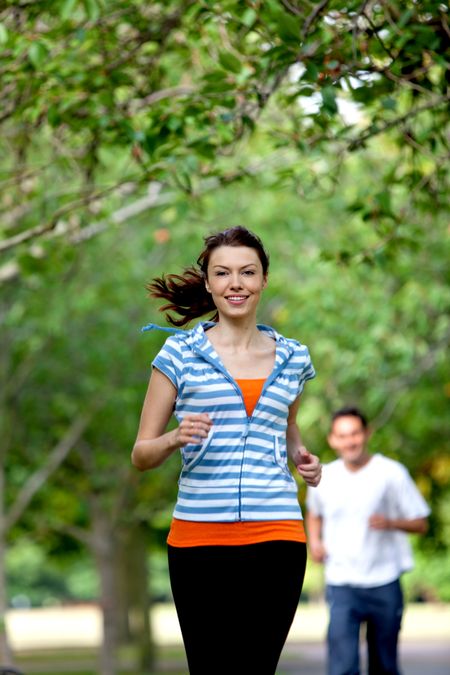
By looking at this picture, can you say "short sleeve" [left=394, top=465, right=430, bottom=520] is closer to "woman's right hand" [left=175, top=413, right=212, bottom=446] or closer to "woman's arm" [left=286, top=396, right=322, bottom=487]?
"woman's arm" [left=286, top=396, right=322, bottom=487]

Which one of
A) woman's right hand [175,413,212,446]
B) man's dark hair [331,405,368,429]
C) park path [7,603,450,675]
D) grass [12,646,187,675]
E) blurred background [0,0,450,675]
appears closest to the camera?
woman's right hand [175,413,212,446]

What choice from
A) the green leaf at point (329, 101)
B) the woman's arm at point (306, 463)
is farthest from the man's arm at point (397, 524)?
the woman's arm at point (306, 463)

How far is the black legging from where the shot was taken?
4531 millimetres

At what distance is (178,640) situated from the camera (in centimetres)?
4766

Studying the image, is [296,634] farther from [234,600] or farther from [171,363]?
[171,363]

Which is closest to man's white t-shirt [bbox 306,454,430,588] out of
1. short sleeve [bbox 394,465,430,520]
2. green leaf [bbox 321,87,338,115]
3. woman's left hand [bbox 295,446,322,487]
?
short sleeve [bbox 394,465,430,520]

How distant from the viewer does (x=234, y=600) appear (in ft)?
15.0

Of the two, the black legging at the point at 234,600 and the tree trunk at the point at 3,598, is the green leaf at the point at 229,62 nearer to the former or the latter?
the black legging at the point at 234,600

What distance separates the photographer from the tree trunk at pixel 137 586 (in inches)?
1275

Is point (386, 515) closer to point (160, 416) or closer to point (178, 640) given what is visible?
point (160, 416)

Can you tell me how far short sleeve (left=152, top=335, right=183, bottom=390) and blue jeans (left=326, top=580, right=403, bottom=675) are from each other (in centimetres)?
418

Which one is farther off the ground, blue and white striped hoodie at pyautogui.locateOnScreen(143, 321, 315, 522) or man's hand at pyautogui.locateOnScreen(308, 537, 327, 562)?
blue and white striped hoodie at pyautogui.locateOnScreen(143, 321, 315, 522)

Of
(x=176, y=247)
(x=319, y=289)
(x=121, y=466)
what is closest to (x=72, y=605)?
(x=121, y=466)

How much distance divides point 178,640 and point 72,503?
16.2 metres
